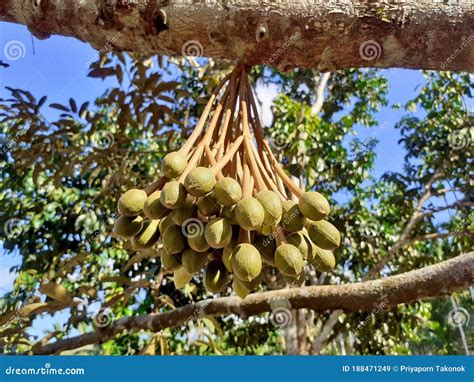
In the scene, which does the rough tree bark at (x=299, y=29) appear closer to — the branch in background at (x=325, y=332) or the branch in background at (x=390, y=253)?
the branch in background at (x=390, y=253)

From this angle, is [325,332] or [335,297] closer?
[335,297]

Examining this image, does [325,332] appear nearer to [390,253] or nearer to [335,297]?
[390,253]

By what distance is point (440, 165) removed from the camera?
445cm

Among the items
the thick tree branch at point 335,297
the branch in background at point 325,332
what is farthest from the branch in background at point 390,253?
the thick tree branch at point 335,297

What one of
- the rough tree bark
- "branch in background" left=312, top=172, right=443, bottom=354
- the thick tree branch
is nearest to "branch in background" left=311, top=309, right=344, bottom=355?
"branch in background" left=312, top=172, right=443, bottom=354

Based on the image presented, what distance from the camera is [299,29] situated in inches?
38.3

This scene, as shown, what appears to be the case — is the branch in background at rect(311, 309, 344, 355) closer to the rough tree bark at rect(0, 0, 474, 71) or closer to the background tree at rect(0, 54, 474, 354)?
the background tree at rect(0, 54, 474, 354)

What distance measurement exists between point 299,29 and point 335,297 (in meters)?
1.37

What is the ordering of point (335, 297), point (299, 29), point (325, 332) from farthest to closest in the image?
point (325, 332) → point (335, 297) → point (299, 29)

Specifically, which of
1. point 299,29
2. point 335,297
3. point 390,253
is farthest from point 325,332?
point 299,29

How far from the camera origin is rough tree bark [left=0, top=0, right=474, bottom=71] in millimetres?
957

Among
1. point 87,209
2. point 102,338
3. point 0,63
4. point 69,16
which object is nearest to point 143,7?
point 69,16

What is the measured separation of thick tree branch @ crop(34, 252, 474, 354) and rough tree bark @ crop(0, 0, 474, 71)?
104cm

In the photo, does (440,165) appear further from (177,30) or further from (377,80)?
(177,30)
